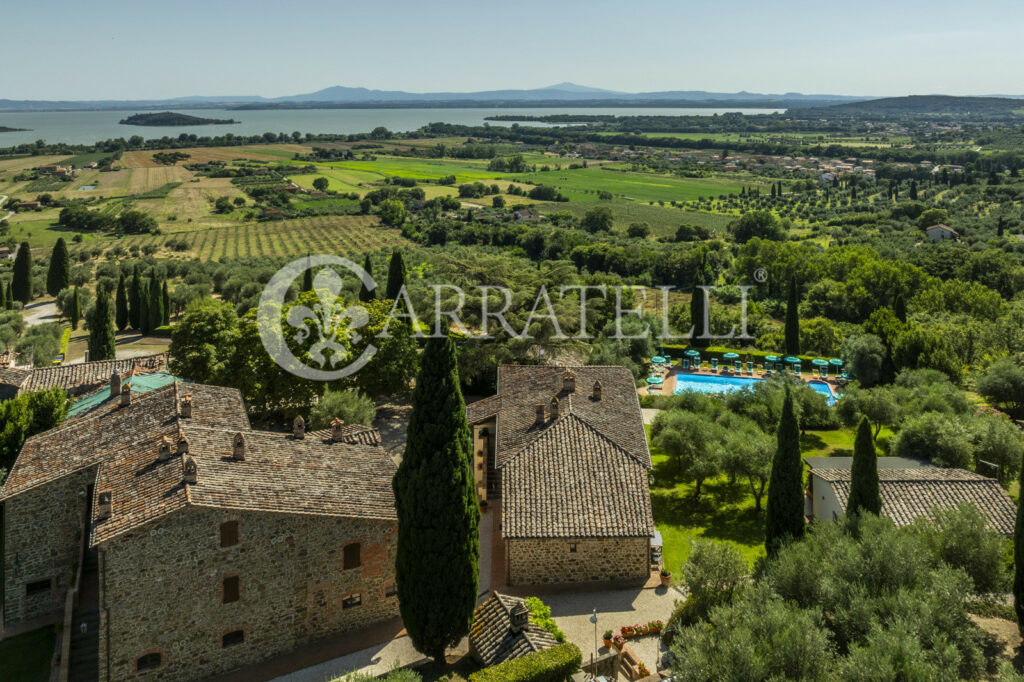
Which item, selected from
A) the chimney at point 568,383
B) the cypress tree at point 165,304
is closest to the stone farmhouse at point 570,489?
the chimney at point 568,383

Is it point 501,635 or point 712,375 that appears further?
point 712,375

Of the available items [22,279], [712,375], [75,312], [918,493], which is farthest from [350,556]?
[22,279]

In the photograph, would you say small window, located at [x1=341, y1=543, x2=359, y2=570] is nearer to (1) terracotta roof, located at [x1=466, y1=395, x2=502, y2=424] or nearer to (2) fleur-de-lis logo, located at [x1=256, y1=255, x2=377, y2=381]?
(1) terracotta roof, located at [x1=466, y1=395, x2=502, y2=424]

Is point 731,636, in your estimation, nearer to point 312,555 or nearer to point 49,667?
point 312,555

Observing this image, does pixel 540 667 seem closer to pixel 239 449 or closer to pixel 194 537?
pixel 194 537

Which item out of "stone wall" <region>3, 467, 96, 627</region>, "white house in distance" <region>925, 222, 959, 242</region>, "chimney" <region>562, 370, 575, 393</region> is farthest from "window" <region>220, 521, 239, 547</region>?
"white house in distance" <region>925, 222, 959, 242</region>

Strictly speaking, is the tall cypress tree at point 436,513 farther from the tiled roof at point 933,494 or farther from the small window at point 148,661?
the tiled roof at point 933,494
